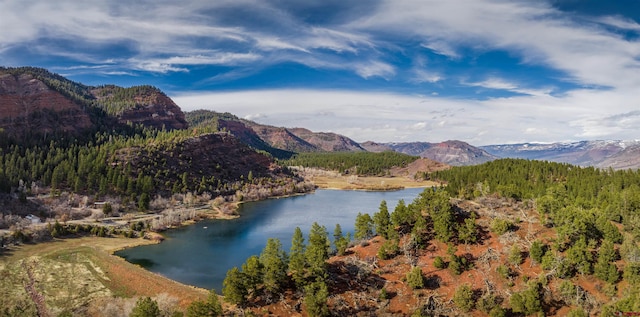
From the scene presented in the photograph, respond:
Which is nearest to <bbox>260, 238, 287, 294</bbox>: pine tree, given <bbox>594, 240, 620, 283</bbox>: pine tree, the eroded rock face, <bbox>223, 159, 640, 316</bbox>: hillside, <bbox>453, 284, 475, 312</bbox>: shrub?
<bbox>223, 159, 640, 316</bbox>: hillside

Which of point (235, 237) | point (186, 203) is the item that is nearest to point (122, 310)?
point (235, 237)

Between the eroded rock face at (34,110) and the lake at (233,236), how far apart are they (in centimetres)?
10164

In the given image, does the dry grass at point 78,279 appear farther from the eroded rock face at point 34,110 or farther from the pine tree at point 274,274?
the eroded rock face at point 34,110

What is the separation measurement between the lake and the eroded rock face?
102 m

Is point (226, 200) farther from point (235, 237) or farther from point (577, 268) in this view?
point (577, 268)

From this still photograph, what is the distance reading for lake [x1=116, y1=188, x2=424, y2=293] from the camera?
2680 inches

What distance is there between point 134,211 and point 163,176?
27880 mm

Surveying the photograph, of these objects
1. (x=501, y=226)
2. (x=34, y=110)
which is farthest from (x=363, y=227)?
(x=34, y=110)

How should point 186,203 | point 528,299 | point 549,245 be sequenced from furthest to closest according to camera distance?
1. point 186,203
2. point 549,245
3. point 528,299

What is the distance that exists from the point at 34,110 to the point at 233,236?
144m

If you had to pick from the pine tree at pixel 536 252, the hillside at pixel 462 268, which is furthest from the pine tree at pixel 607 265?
the pine tree at pixel 536 252

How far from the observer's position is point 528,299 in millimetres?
→ 40812

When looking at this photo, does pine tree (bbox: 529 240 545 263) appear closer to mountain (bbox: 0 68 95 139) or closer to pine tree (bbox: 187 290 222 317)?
pine tree (bbox: 187 290 222 317)

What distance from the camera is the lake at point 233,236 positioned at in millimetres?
68062
